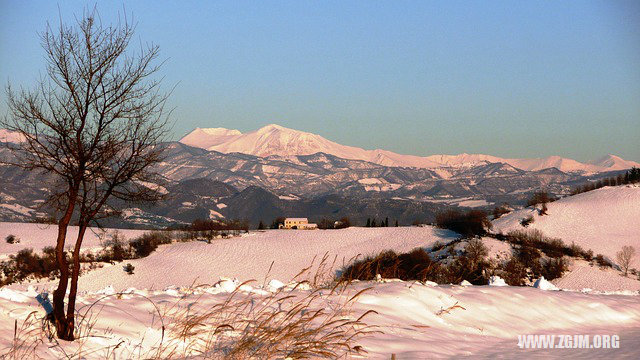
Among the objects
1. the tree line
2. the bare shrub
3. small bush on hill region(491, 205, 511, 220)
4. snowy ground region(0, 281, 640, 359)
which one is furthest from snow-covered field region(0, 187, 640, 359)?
the tree line

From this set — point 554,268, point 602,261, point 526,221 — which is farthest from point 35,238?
point 602,261

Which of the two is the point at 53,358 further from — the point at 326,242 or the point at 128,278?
the point at 326,242

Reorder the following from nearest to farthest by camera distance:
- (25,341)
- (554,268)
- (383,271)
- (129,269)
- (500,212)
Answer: (25,341)
(383,271)
(554,268)
(129,269)
(500,212)

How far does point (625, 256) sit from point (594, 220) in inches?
714

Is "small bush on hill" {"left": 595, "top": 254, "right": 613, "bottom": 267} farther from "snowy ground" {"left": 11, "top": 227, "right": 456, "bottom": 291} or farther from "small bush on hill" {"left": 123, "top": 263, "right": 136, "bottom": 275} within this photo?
"small bush on hill" {"left": 123, "top": 263, "right": 136, "bottom": 275}

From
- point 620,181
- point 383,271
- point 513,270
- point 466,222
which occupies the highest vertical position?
point 620,181

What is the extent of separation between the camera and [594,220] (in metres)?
101

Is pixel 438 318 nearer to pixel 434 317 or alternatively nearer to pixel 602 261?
pixel 434 317

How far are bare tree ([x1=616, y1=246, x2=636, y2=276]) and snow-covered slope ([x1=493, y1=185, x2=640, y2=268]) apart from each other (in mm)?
1443

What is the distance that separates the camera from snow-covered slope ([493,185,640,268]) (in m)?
92.8

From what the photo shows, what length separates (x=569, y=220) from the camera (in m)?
101

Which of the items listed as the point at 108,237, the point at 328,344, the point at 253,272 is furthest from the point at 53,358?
the point at 108,237

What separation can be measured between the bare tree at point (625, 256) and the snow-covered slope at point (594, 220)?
1443 mm

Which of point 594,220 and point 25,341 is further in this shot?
point 594,220
